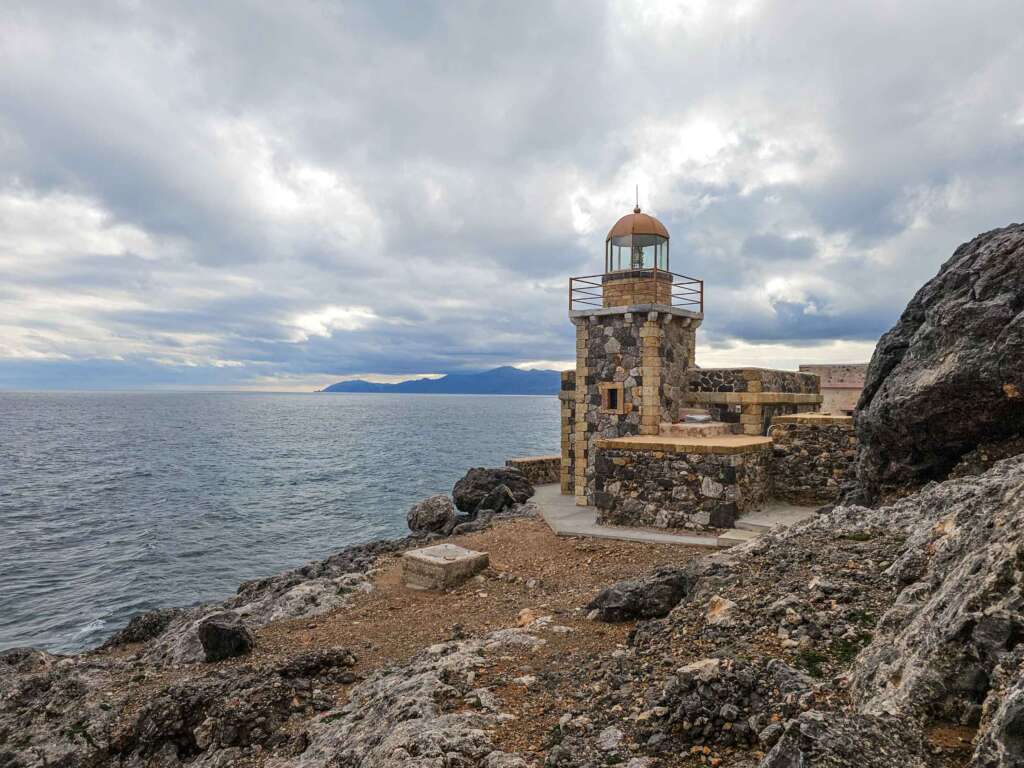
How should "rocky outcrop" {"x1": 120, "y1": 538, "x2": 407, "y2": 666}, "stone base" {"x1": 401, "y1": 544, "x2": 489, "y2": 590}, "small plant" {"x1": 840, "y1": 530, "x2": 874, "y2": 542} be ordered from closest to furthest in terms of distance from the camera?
"small plant" {"x1": 840, "y1": 530, "x2": 874, "y2": 542} → "rocky outcrop" {"x1": 120, "y1": 538, "x2": 407, "y2": 666} → "stone base" {"x1": 401, "y1": 544, "x2": 489, "y2": 590}

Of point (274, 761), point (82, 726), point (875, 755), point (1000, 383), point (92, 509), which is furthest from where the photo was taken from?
point (92, 509)

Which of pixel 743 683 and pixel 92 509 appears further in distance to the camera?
pixel 92 509

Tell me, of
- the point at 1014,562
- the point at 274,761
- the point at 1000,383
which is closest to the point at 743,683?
the point at 1014,562

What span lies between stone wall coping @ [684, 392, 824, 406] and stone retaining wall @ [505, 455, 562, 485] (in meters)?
7.94

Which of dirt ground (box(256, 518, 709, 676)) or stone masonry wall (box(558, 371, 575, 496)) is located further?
stone masonry wall (box(558, 371, 575, 496))

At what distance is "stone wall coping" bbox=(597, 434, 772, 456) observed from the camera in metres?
13.4

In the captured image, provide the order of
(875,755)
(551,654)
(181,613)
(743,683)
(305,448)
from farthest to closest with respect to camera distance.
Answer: (305,448) < (181,613) < (551,654) < (743,683) < (875,755)

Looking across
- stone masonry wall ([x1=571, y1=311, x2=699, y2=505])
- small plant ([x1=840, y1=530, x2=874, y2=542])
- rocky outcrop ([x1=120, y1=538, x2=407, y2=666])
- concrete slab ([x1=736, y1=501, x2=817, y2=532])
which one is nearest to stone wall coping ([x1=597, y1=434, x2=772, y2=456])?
concrete slab ([x1=736, y1=501, x2=817, y2=532])

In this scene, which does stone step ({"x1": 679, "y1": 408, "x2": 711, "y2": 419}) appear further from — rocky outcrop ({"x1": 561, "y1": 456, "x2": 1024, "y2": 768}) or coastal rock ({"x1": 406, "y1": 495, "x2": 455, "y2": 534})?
rocky outcrop ({"x1": 561, "y1": 456, "x2": 1024, "y2": 768})

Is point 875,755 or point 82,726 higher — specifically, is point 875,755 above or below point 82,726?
above

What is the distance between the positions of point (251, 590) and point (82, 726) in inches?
302

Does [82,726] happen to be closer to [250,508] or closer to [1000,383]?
[1000,383]

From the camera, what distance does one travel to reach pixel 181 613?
13156 mm

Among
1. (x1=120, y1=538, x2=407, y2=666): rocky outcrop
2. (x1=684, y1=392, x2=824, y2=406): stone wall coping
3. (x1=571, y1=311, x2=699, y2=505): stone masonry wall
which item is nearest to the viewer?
(x1=120, y1=538, x2=407, y2=666): rocky outcrop
